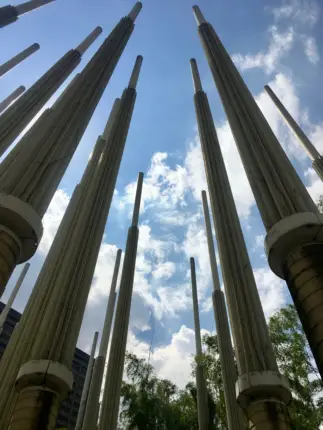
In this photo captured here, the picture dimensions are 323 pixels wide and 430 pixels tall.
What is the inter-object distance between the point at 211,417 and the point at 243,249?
518 inches

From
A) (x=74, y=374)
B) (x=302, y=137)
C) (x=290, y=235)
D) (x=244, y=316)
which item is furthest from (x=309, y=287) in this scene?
(x=74, y=374)

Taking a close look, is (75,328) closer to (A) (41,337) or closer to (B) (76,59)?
(A) (41,337)

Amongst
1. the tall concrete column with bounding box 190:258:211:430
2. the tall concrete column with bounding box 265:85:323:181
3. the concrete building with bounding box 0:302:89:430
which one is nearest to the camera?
the tall concrete column with bounding box 190:258:211:430

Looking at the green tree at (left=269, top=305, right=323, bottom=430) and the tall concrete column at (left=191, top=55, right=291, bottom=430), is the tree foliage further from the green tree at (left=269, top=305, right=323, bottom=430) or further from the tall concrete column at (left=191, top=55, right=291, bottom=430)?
the tall concrete column at (left=191, top=55, right=291, bottom=430)

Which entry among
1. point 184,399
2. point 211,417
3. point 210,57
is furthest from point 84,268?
point 184,399

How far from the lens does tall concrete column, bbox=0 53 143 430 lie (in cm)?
791

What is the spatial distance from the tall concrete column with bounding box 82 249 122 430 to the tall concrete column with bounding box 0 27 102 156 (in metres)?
11.7

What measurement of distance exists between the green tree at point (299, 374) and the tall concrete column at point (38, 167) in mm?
14287

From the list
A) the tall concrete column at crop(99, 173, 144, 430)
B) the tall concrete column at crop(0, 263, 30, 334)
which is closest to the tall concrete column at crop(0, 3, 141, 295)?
the tall concrete column at crop(99, 173, 144, 430)

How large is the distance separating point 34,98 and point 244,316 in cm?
1335

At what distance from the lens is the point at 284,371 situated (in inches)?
718

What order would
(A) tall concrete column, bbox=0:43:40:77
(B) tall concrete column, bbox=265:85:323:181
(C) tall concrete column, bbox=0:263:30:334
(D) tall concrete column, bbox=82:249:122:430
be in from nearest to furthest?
(D) tall concrete column, bbox=82:249:122:430
(B) tall concrete column, bbox=265:85:323:181
(A) tall concrete column, bbox=0:43:40:77
(C) tall concrete column, bbox=0:263:30:334

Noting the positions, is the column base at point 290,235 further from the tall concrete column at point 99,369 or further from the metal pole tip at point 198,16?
the tall concrete column at point 99,369

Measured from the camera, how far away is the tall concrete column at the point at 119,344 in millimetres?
14814
